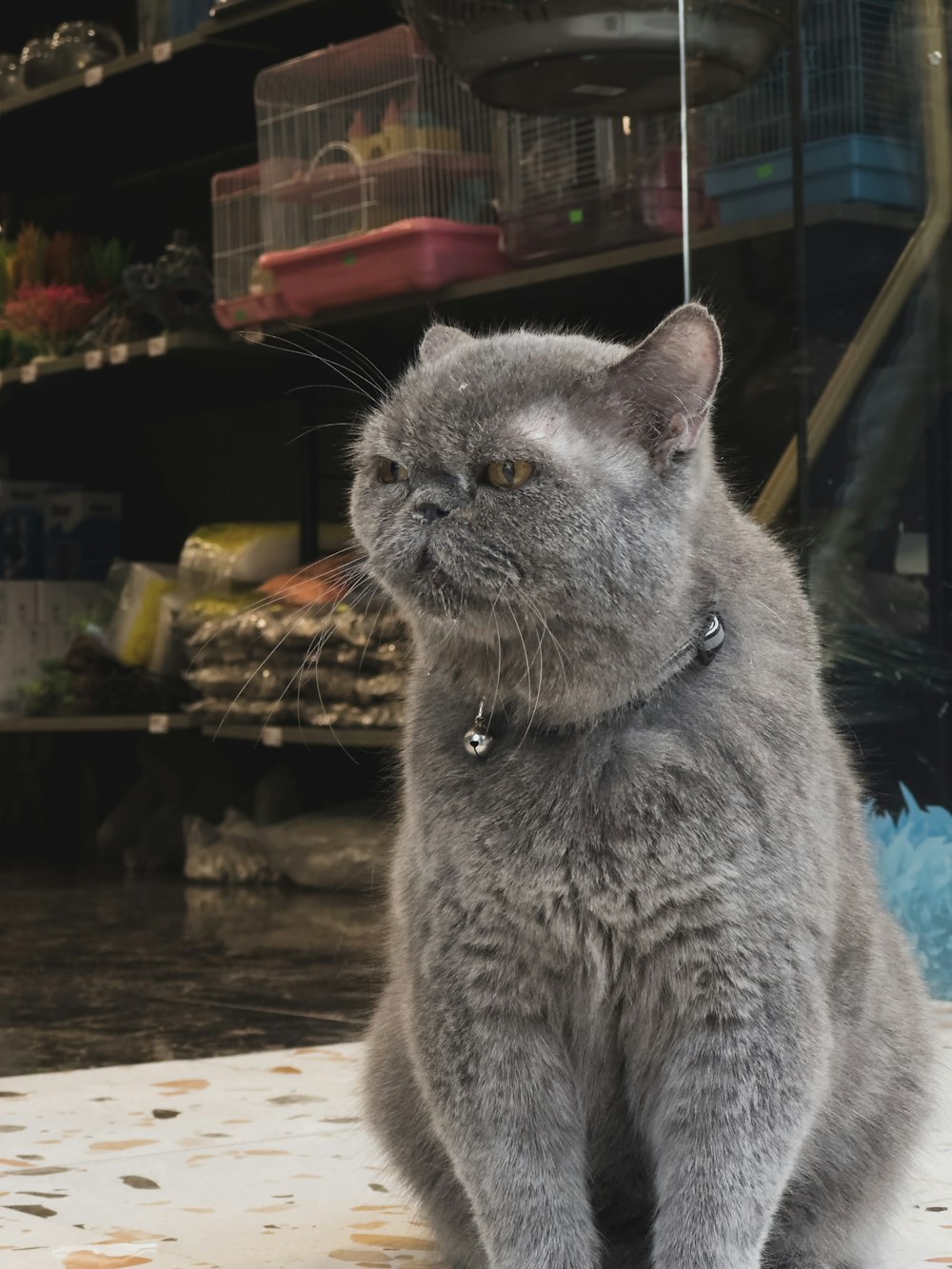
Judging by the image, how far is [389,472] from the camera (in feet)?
3.69

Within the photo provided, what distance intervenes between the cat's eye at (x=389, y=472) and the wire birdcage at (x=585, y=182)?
1.72m

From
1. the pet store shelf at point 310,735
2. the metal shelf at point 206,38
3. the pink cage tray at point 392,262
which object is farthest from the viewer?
the metal shelf at point 206,38

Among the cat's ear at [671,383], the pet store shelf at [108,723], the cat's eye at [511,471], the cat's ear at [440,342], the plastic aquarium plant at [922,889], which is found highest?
the cat's ear at [440,342]

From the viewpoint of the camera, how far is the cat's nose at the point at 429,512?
3.51ft

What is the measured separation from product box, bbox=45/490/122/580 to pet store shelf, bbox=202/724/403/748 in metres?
0.92

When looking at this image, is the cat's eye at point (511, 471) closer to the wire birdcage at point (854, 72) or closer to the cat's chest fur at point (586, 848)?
the cat's chest fur at point (586, 848)

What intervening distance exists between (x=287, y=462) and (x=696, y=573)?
3.69 meters

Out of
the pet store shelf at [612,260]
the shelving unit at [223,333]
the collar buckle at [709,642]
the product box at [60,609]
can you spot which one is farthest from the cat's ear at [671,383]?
the product box at [60,609]

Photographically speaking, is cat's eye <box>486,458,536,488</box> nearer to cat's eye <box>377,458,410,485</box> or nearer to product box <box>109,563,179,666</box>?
cat's eye <box>377,458,410,485</box>

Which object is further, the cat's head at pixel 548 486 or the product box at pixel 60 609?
the product box at pixel 60 609

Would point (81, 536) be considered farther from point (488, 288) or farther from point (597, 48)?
point (597, 48)

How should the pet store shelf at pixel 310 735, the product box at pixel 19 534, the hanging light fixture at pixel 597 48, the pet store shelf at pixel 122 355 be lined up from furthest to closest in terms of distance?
the product box at pixel 19 534
the pet store shelf at pixel 122 355
the pet store shelf at pixel 310 735
the hanging light fixture at pixel 597 48

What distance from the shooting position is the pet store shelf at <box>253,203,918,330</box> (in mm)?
2449

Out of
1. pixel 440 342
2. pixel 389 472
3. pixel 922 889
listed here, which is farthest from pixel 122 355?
pixel 389 472
